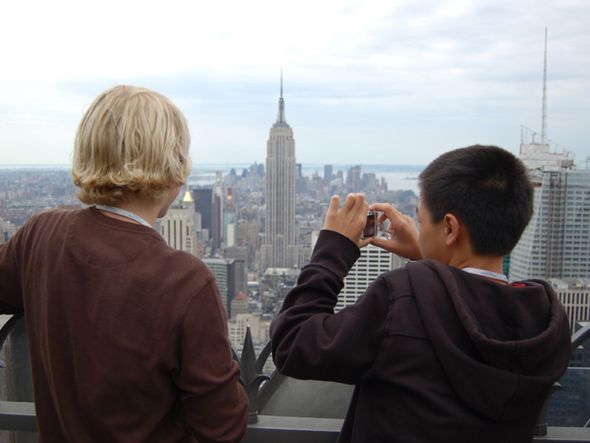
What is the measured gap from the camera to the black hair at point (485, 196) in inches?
43.4

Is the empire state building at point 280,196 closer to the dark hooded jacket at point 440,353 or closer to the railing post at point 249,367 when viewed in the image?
the railing post at point 249,367

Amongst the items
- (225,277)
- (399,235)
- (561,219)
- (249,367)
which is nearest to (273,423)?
(249,367)

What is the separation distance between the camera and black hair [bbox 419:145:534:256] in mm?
1104

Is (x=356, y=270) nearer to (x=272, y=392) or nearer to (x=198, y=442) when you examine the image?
(x=272, y=392)

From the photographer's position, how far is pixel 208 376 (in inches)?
40.8

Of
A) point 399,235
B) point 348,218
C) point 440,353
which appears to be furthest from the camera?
point 399,235

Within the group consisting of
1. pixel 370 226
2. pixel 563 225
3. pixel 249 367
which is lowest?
pixel 563 225

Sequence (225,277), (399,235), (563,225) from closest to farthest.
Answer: (399,235), (563,225), (225,277)

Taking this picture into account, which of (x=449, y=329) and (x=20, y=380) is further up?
(x=449, y=329)

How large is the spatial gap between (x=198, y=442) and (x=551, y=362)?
2.14 feet

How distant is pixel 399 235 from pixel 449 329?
38 centimetres

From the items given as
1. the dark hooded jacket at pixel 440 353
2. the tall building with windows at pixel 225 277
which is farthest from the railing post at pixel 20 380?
the tall building with windows at pixel 225 277

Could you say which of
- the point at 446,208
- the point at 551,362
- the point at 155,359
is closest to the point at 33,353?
the point at 155,359

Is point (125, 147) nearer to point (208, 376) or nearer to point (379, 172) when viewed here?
point (208, 376)
